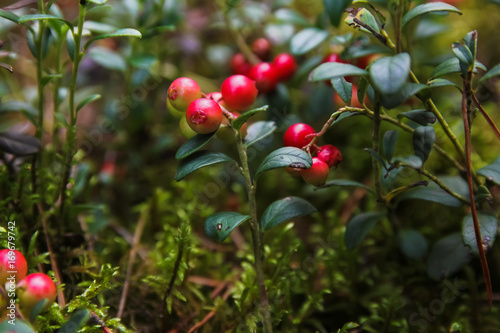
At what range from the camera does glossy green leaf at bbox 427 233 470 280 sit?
1275 millimetres

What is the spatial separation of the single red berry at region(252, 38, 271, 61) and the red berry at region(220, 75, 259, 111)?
2.58 feet

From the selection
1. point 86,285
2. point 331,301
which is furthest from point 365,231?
point 86,285

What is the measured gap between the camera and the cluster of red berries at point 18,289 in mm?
927

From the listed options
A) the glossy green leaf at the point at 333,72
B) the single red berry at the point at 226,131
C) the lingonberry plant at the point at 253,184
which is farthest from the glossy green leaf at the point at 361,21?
the single red berry at the point at 226,131

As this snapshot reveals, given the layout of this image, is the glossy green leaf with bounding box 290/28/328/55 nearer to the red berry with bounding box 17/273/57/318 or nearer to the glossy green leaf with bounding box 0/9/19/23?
the glossy green leaf with bounding box 0/9/19/23

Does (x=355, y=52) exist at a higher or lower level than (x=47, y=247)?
higher

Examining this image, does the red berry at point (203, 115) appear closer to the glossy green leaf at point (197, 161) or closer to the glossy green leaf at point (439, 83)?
the glossy green leaf at point (197, 161)

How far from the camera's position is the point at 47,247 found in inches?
52.5

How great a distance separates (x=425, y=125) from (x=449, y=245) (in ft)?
1.48

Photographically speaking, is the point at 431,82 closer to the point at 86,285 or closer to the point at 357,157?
the point at 357,157

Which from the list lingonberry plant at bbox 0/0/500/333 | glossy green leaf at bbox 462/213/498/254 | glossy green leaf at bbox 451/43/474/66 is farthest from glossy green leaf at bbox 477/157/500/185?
glossy green leaf at bbox 451/43/474/66

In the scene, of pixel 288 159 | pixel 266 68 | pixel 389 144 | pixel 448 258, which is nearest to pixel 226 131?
pixel 288 159

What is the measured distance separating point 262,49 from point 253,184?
3.09ft

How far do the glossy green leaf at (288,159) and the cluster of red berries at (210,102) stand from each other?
0.15 meters
